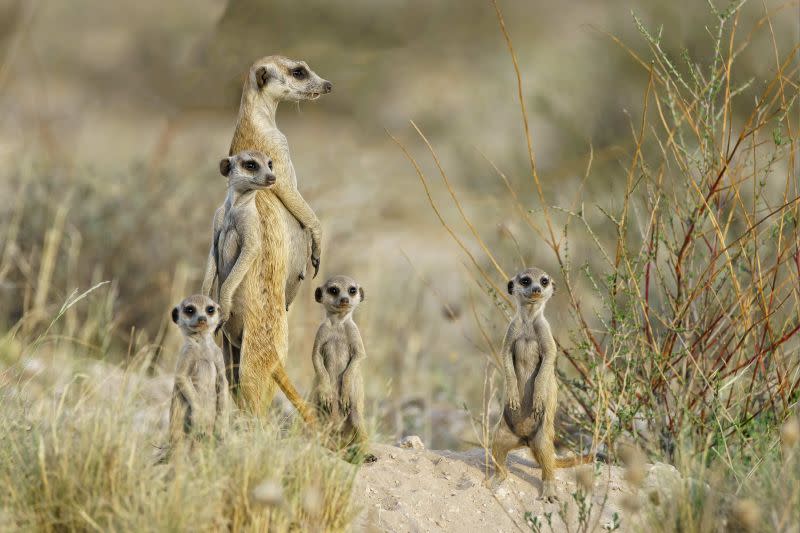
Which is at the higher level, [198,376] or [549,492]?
[198,376]

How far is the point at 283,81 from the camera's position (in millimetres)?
4008

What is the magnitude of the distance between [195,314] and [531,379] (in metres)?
1.15

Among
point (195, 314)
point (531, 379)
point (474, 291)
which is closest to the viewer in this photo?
point (195, 314)

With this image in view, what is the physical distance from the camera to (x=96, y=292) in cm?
773

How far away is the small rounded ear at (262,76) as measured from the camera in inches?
157

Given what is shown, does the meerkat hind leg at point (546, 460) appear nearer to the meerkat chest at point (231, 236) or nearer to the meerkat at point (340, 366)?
the meerkat at point (340, 366)

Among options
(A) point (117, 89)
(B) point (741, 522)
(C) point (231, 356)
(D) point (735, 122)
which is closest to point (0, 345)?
(C) point (231, 356)

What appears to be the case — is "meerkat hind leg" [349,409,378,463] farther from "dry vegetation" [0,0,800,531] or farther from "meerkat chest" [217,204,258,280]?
"meerkat chest" [217,204,258,280]

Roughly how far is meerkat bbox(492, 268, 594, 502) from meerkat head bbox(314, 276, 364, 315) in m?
0.54

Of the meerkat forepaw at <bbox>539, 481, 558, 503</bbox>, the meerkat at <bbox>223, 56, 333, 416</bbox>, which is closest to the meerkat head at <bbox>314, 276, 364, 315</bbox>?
the meerkat at <bbox>223, 56, 333, 416</bbox>

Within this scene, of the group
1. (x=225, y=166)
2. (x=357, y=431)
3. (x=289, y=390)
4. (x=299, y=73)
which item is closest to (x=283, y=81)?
(x=299, y=73)

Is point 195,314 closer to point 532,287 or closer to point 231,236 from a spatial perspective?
point 231,236

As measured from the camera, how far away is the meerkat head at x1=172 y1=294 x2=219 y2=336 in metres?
3.49

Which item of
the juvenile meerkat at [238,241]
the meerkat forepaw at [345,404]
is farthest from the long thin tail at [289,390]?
the meerkat forepaw at [345,404]
